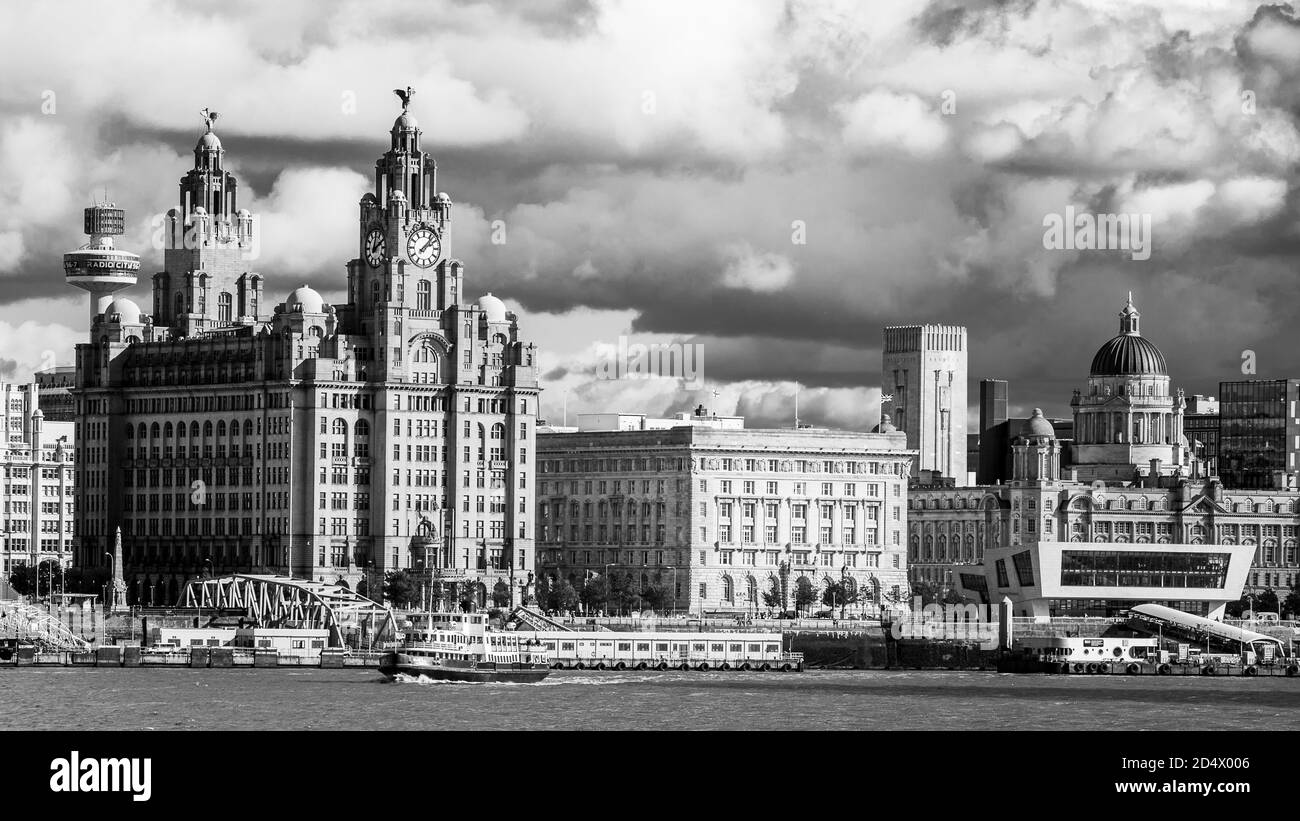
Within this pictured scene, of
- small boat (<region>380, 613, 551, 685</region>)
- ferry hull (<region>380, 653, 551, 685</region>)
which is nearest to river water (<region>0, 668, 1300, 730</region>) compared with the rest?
ferry hull (<region>380, 653, 551, 685</region>)

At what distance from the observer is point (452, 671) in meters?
154

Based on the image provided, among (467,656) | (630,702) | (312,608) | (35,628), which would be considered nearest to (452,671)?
(467,656)

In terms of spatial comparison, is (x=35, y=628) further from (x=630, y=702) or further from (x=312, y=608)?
(x=630, y=702)

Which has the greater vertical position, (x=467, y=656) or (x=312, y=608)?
(x=312, y=608)

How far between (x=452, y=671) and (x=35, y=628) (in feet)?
143

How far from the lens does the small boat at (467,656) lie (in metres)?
154

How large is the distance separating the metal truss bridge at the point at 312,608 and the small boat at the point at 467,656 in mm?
9507

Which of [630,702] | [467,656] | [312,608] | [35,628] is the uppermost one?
[312,608]

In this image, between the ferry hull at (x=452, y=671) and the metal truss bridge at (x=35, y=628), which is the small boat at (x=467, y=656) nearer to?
the ferry hull at (x=452, y=671)
